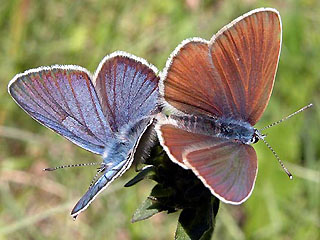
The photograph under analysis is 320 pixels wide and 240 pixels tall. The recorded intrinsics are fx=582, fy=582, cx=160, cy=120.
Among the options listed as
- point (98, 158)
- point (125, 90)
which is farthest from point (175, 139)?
point (98, 158)

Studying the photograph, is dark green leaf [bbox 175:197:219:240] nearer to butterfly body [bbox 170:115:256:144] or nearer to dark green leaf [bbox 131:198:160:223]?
dark green leaf [bbox 131:198:160:223]

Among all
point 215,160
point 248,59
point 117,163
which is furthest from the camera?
point 248,59

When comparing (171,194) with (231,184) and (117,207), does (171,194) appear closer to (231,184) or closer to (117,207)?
(231,184)

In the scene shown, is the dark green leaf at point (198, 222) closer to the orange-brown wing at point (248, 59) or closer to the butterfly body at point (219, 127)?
the butterfly body at point (219, 127)

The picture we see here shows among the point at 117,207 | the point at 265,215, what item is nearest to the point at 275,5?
the point at 265,215

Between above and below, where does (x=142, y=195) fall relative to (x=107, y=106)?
below

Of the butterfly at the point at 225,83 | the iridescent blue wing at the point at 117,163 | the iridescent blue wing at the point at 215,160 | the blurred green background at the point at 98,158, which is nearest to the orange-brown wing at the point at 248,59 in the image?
the butterfly at the point at 225,83

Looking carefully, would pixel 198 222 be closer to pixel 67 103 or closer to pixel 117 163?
pixel 117 163
